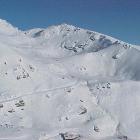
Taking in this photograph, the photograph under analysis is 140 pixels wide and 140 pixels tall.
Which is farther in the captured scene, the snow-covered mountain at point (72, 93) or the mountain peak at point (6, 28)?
the mountain peak at point (6, 28)

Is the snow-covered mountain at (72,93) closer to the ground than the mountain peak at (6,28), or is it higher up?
closer to the ground

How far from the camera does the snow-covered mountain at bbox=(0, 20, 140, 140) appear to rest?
68.2 meters

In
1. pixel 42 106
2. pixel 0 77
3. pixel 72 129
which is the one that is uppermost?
pixel 0 77

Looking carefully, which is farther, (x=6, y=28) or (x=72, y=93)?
(x=6, y=28)

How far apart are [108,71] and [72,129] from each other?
24.9 meters

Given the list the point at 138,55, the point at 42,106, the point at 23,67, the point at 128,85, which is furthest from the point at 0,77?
the point at 138,55

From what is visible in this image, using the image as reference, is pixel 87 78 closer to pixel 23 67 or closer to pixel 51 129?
pixel 23 67

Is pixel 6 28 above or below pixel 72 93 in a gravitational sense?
above

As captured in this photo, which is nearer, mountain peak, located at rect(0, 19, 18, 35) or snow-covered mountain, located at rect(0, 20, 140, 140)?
snow-covered mountain, located at rect(0, 20, 140, 140)

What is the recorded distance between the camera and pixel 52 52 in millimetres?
102562

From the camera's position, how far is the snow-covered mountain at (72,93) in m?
68.2

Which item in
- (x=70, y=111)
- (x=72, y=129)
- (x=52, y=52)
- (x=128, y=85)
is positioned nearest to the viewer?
(x=72, y=129)

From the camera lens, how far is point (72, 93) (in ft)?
252

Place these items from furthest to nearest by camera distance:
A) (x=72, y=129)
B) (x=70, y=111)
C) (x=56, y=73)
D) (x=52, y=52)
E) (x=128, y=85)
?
(x=52, y=52) → (x=56, y=73) → (x=128, y=85) → (x=70, y=111) → (x=72, y=129)
